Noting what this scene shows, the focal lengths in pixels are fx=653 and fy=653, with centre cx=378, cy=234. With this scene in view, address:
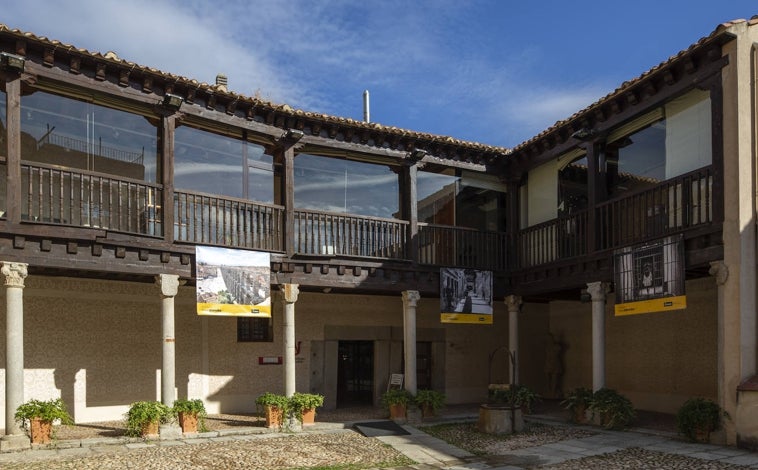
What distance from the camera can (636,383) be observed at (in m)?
15.8

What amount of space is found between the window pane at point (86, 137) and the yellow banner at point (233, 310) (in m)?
2.89

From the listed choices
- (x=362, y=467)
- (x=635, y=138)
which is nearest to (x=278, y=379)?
(x=362, y=467)

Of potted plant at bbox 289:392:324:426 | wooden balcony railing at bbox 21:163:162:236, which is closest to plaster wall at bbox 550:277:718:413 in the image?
potted plant at bbox 289:392:324:426

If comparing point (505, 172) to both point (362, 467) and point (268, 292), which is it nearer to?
point (268, 292)

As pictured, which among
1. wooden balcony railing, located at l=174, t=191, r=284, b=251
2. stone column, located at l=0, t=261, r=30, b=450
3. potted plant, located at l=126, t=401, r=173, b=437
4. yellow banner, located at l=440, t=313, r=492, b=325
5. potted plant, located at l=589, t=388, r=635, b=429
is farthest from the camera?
yellow banner, located at l=440, t=313, r=492, b=325

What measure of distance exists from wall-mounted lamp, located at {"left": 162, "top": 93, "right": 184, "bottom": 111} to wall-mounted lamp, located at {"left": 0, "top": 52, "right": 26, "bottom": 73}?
2407mm

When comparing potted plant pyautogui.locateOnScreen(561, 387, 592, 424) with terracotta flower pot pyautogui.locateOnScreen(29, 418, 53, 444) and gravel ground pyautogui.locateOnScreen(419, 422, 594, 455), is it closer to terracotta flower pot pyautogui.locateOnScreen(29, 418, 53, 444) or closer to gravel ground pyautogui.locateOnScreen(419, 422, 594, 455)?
gravel ground pyautogui.locateOnScreen(419, 422, 594, 455)

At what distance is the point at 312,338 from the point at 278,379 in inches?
50.6

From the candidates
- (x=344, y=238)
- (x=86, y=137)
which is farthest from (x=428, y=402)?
(x=86, y=137)

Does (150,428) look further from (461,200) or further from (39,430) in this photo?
(461,200)

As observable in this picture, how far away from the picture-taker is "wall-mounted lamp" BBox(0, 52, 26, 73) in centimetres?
1045

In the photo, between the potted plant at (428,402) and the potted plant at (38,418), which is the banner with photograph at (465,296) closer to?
the potted plant at (428,402)

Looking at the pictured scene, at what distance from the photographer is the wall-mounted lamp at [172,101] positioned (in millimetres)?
12141

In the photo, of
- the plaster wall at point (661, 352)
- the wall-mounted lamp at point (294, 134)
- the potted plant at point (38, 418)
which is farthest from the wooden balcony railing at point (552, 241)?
the potted plant at point (38, 418)
